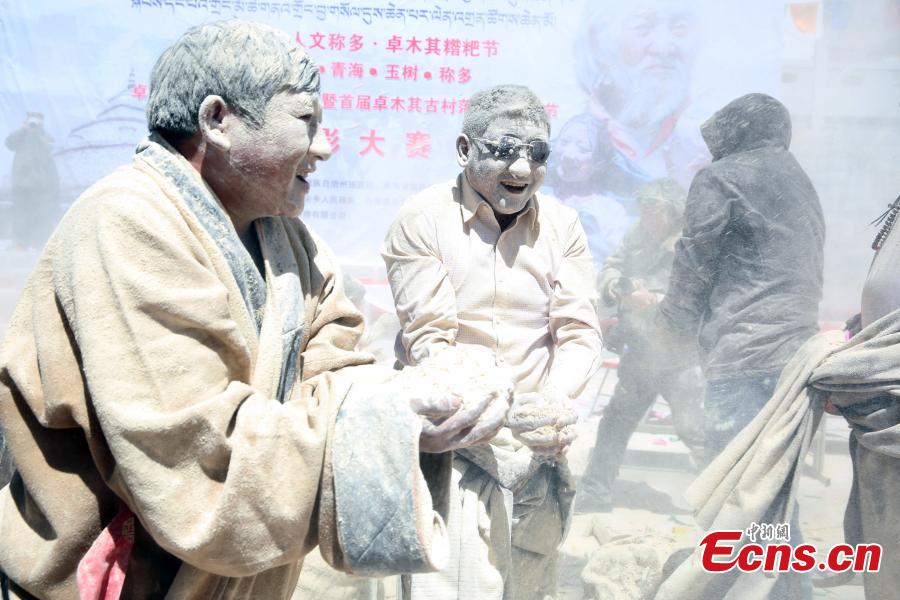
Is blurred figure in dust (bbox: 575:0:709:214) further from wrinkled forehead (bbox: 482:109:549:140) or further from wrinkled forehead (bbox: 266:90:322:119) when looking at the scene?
wrinkled forehead (bbox: 266:90:322:119)

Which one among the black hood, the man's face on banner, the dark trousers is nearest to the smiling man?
the black hood

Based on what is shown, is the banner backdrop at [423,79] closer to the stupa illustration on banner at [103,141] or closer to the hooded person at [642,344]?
the stupa illustration on banner at [103,141]

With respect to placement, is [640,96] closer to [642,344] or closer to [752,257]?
[752,257]

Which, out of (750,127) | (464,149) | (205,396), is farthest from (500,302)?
(750,127)

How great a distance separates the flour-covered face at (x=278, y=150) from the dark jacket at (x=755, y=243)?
146 inches

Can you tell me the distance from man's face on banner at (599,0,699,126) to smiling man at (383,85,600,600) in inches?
113

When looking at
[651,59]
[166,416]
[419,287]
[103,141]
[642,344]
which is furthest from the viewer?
[651,59]

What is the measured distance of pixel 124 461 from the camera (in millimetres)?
1322

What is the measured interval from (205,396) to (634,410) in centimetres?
467

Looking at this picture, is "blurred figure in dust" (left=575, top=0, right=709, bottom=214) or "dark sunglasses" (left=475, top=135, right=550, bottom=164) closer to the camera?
"dark sunglasses" (left=475, top=135, right=550, bottom=164)

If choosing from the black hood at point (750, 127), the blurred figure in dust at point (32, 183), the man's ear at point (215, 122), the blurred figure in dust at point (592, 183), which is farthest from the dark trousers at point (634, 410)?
the man's ear at point (215, 122)

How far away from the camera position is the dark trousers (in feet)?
18.6

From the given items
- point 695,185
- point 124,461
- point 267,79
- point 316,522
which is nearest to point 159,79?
point 267,79

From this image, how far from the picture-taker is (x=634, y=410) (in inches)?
226
